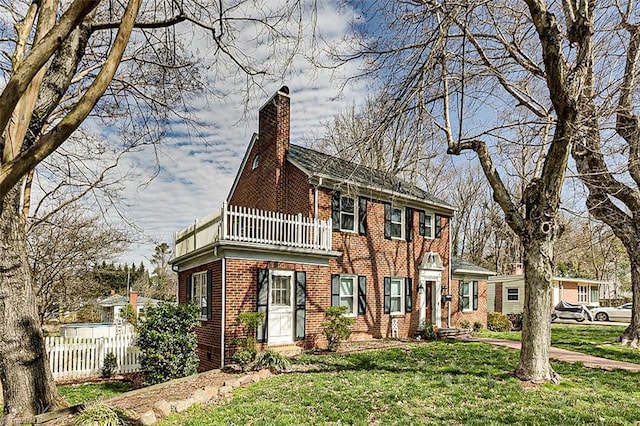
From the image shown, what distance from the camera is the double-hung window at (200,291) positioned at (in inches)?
499

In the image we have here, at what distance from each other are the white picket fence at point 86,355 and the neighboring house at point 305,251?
98.0 inches

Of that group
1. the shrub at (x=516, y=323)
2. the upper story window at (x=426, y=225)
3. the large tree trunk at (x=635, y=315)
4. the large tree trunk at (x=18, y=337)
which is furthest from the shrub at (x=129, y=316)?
the large tree trunk at (x=635, y=315)

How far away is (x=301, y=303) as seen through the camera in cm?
1259

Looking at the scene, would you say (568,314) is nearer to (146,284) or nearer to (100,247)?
(100,247)

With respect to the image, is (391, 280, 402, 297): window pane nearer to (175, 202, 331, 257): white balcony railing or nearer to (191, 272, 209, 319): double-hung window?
(175, 202, 331, 257): white balcony railing

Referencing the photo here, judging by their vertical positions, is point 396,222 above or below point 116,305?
above

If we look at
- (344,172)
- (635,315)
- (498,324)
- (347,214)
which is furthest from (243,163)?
(635,315)

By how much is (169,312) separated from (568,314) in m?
25.8

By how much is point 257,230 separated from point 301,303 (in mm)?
2588

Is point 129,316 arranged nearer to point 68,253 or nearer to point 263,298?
point 68,253

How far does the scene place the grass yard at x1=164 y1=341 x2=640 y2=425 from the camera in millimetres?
5977

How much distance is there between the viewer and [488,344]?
45.6 ft

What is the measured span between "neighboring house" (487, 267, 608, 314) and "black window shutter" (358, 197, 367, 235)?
57.6ft

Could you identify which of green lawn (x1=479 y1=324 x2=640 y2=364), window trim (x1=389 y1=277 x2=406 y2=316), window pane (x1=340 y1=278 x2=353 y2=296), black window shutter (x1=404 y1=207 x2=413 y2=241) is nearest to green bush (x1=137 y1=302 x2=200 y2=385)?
window pane (x1=340 y1=278 x2=353 y2=296)
